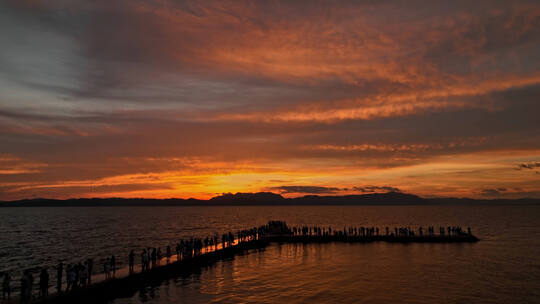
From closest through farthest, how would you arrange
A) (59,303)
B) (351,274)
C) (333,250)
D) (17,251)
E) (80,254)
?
(59,303)
(351,274)
(333,250)
(80,254)
(17,251)

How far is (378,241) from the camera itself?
64.3 m

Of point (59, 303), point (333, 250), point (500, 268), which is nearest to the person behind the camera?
point (59, 303)

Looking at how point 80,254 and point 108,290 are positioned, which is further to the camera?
point 80,254

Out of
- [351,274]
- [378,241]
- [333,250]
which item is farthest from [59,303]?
[378,241]

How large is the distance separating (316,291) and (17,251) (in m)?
63.5

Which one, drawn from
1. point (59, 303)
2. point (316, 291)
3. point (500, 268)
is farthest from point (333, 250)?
point (59, 303)

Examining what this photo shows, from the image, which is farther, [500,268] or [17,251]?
[17,251]

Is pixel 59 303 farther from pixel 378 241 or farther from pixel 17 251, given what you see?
pixel 17 251

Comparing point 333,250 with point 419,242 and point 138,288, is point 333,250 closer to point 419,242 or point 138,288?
point 419,242

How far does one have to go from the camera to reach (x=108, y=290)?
92.9ft

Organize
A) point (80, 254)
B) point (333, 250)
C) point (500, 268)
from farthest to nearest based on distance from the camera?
point (80, 254) < point (333, 250) < point (500, 268)

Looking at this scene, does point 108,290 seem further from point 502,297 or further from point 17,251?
point 17,251

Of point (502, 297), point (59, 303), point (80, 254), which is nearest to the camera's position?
point (59, 303)

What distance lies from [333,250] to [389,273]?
1711cm
